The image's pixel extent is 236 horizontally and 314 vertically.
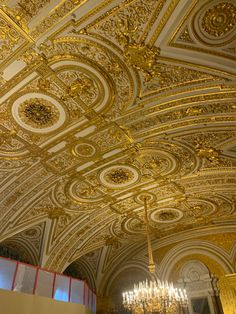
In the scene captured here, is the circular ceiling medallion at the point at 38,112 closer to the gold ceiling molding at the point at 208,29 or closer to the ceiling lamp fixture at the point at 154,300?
the gold ceiling molding at the point at 208,29

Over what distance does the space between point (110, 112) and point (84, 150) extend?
1.39 meters

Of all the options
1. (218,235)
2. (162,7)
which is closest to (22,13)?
(162,7)

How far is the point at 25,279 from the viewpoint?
670 cm

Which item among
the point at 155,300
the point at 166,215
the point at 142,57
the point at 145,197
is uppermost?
the point at 166,215

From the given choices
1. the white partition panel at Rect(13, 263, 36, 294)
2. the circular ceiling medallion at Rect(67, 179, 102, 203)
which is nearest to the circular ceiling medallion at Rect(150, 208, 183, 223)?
the circular ceiling medallion at Rect(67, 179, 102, 203)

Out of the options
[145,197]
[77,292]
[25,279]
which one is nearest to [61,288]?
[77,292]

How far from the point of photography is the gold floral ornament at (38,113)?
16.6ft

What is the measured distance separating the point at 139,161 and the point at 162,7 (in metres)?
3.85

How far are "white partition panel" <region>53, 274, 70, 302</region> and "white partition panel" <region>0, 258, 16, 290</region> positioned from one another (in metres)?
1.56

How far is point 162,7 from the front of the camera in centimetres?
371

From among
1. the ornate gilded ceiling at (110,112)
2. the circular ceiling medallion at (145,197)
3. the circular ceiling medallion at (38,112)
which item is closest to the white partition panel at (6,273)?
the ornate gilded ceiling at (110,112)

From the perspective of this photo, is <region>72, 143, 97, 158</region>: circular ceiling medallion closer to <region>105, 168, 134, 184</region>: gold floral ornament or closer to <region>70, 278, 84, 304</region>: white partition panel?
<region>105, 168, 134, 184</region>: gold floral ornament

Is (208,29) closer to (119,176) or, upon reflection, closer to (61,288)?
(119,176)

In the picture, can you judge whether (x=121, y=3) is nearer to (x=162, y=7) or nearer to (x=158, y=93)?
(x=162, y=7)
